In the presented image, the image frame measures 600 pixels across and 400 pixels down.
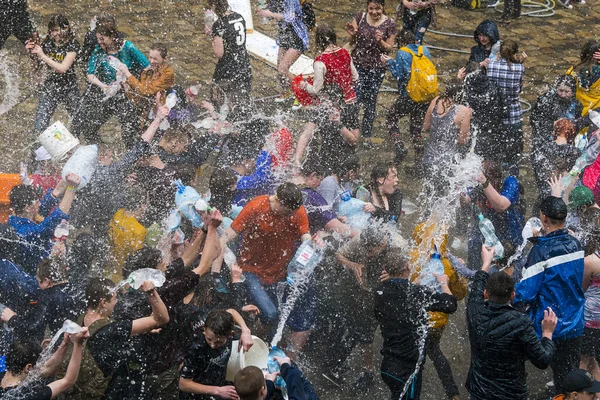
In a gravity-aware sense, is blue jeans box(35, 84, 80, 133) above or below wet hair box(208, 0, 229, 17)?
below

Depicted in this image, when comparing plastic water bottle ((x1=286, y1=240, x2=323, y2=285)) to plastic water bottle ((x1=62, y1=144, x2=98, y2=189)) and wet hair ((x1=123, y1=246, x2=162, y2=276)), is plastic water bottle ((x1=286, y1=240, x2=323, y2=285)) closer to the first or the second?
wet hair ((x1=123, y1=246, x2=162, y2=276))

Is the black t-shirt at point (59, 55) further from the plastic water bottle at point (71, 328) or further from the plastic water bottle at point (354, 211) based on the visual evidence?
the plastic water bottle at point (71, 328)

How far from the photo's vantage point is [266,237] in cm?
688

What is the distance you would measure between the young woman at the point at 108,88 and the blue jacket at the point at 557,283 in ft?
15.6

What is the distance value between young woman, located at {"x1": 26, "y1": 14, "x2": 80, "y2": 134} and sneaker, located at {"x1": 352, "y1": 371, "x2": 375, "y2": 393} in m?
4.59

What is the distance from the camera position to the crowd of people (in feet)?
18.6

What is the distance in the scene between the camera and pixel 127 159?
7.98 m

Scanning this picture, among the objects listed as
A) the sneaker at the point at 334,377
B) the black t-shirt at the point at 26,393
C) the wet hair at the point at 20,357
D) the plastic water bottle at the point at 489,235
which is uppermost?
the wet hair at the point at 20,357

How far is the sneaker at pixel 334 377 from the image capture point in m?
6.94

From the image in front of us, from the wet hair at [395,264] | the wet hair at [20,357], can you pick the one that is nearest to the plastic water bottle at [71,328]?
the wet hair at [20,357]

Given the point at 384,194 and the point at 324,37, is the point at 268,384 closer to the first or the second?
the point at 384,194

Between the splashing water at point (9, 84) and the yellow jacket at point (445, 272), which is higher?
the yellow jacket at point (445, 272)

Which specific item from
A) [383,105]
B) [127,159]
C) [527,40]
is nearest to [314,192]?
[127,159]

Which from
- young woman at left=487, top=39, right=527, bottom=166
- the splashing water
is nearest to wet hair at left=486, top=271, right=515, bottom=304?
young woman at left=487, top=39, right=527, bottom=166
